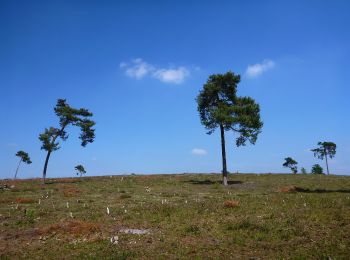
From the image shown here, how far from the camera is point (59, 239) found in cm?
1708

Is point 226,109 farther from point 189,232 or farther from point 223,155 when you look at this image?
point 189,232

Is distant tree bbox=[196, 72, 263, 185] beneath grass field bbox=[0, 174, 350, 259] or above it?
above

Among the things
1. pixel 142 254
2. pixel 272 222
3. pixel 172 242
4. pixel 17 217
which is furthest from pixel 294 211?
pixel 17 217

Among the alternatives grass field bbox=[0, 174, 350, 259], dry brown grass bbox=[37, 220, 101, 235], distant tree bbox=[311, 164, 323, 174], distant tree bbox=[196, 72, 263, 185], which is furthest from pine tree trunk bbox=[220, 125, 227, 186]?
distant tree bbox=[311, 164, 323, 174]

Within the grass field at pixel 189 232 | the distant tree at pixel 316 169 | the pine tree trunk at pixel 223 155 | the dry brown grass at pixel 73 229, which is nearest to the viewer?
the grass field at pixel 189 232

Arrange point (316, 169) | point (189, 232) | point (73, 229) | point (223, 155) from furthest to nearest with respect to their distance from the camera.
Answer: point (316, 169) → point (223, 155) → point (73, 229) → point (189, 232)

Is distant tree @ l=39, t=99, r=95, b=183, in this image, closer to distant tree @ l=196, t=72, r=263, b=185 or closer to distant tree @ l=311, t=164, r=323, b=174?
distant tree @ l=196, t=72, r=263, b=185

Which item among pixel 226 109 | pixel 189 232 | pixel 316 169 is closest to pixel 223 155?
pixel 226 109

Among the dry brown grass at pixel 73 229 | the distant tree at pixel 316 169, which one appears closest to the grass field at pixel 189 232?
the dry brown grass at pixel 73 229

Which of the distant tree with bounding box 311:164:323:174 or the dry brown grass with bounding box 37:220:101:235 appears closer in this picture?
the dry brown grass with bounding box 37:220:101:235

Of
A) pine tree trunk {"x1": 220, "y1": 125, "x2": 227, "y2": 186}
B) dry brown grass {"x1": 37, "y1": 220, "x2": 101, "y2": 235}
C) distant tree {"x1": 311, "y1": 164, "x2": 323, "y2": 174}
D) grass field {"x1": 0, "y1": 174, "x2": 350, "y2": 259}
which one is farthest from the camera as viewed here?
distant tree {"x1": 311, "y1": 164, "x2": 323, "y2": 174}

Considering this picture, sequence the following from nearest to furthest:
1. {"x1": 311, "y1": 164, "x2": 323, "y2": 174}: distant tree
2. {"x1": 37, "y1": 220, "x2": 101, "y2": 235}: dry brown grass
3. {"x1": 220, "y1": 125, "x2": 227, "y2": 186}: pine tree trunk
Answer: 1. {"x1": 37, "y1": 220, "x2": 101, "y2": 235}: dry brown grass
2. {"x1": 220, "y1": 125, "x2": 227, "y2": 186}: pine tree trunk
3. {"x1": 311, "y1": 164, "x2": 323, "y2": 174}: distant tree

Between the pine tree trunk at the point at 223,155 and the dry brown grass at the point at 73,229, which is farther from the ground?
the pine tree trunk at the point at 223,155

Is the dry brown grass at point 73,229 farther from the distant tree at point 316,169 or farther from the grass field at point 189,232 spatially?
the distant tree at point 316,169
